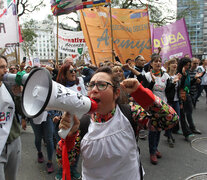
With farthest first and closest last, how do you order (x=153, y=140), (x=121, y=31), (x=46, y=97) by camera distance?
(x=121, y=31) → (x=153, y=140) → (x=46, y=97)

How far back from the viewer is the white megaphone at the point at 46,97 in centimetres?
83

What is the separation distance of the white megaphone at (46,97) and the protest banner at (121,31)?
4.37 m

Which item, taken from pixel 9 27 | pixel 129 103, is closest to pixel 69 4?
pixel 9 27

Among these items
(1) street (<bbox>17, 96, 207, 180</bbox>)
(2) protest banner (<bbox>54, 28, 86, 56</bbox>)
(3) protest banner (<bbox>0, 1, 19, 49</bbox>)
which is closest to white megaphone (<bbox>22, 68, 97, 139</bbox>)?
(1) street (<bbox>17, 96, 207, 180</bbox>)

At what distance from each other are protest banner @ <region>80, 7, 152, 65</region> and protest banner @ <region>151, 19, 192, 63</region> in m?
1.94

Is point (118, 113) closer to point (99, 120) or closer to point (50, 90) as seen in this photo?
point (99, 120)

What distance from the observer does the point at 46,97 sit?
83 cm

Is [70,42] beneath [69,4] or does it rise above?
beneath

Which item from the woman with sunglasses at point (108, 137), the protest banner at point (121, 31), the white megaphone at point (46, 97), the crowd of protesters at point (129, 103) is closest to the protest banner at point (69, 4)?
the protest banner at point (121, 31)

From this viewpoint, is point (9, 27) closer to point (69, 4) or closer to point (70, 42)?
point (69, 4)

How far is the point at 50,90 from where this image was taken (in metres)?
0.80

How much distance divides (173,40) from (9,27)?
5537mm

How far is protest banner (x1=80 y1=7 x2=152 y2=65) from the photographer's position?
17.3 feet

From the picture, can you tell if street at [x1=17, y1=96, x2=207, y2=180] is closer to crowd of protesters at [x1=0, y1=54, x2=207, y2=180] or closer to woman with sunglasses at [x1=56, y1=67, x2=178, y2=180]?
crowd of protesters at [x1=0, y1=54, x2=207, y2=180]
